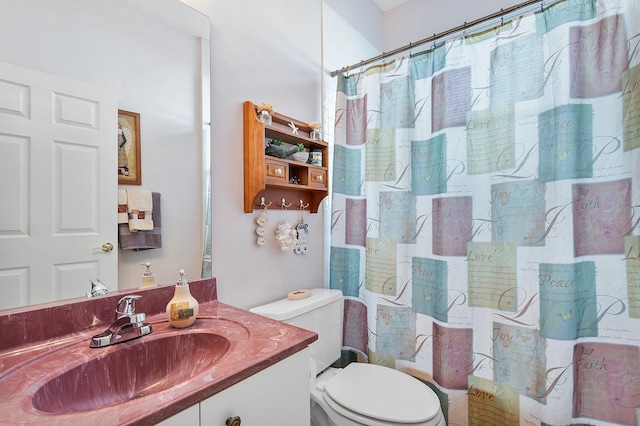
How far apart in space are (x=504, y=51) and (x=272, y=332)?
1503 mm

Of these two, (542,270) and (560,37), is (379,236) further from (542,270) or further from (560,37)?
(560,37)

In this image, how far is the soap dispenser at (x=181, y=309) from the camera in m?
0.90

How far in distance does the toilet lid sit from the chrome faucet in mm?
784

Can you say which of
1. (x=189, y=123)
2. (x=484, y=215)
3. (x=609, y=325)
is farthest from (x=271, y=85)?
(x=609, y=325)

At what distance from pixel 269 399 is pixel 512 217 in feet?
3.94

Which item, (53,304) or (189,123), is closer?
(53,304)

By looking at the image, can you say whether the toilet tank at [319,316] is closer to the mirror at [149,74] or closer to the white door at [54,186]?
the mirror at [149,74]

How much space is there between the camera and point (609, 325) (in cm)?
114

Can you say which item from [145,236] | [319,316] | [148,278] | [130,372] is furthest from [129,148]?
[319,316]

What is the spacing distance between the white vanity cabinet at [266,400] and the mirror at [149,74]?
573 millimetres

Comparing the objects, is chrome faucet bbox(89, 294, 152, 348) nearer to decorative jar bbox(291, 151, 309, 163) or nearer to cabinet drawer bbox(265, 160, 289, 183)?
cabinet drawer bbox(265, 160, 289, 183)

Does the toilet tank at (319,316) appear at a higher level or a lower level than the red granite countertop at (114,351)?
lower

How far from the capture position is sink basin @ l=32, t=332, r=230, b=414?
65 cm

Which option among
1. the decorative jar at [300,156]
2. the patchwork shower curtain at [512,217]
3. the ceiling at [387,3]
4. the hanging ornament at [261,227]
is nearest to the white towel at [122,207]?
the hanging ornament at [261,227]
